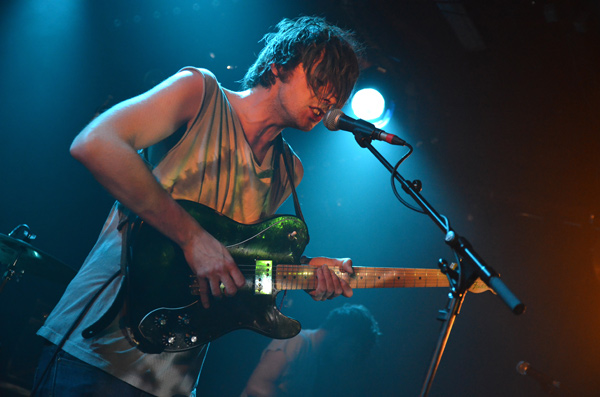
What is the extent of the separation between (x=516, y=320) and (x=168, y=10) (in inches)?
207

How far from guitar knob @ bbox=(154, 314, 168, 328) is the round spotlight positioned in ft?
12.7

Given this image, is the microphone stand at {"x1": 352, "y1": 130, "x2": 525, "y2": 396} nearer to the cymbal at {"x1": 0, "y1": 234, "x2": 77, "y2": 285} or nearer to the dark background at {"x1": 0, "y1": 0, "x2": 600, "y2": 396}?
the cymbal at {"x1": 0, "y1": 234, "x2": 77, "y2": 285}

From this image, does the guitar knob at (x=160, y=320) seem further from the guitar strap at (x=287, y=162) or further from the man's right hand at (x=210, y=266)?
the guitar strap at (x=287, y=162)

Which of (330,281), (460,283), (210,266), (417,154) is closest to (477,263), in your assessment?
(460,283)

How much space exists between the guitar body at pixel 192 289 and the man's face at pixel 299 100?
2.18 feet

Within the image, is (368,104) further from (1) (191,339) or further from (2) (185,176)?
(1) (191,339)

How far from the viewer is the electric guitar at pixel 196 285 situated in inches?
55.4

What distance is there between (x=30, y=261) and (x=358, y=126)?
2191 millimetres

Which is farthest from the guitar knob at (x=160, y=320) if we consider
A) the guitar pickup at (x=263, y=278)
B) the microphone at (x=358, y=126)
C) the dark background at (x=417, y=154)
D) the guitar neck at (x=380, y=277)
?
the dark background at (x=417, y=154)

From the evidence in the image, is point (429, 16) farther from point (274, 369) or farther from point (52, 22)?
point (274, 369)

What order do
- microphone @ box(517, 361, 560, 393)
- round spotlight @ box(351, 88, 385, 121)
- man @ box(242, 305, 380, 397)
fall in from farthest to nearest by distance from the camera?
round spotlight @ box(351, 88, 385, 121) < man @ box(242, 305, 380, 397) < microphone @ box(517, 361, 560, 393)

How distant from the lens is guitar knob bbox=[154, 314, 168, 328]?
1.42 m

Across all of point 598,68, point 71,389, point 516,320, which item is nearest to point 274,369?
point 71,389

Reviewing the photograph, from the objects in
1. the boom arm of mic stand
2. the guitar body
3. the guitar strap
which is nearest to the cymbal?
the guitar body
